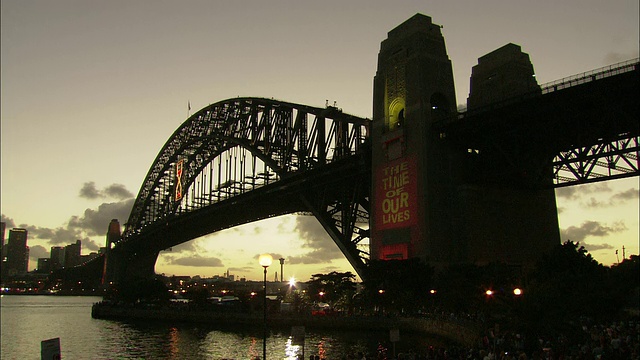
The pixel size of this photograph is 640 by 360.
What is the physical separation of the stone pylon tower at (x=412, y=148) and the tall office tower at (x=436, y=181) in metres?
0.09

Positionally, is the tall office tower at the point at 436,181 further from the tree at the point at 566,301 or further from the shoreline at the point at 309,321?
the tree at the point at 566,301

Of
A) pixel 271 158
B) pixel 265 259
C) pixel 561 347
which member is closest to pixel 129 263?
pixel 271 158

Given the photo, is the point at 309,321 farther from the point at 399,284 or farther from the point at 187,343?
the point at 399,284

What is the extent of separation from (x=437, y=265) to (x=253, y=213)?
159ft

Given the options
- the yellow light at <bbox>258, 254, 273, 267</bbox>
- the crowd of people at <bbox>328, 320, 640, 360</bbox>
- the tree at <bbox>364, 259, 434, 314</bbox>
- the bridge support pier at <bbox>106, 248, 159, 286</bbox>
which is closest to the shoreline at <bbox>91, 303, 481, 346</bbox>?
the tree at <bbox>364, 259, 434, 314</bbox>

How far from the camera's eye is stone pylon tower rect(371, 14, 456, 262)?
49.5 metres

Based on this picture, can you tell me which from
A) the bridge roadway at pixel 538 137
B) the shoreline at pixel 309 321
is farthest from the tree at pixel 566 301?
the bridge roadway at pixel 538 137

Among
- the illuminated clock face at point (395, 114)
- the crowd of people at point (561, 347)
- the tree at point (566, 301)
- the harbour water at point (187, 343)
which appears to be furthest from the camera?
the illuminated clock face at point (395, 114)

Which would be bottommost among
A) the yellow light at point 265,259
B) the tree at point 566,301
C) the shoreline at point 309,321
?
the shoreline at point 309,321

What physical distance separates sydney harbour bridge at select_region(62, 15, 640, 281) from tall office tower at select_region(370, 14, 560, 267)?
19 cm

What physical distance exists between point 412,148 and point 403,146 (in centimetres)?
116

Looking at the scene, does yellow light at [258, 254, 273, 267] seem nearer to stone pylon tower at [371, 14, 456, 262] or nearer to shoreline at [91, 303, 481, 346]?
shoreline at [91, 303, 481, 346]

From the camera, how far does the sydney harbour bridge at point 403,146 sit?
1606 inches

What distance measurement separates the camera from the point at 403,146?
52312mm
